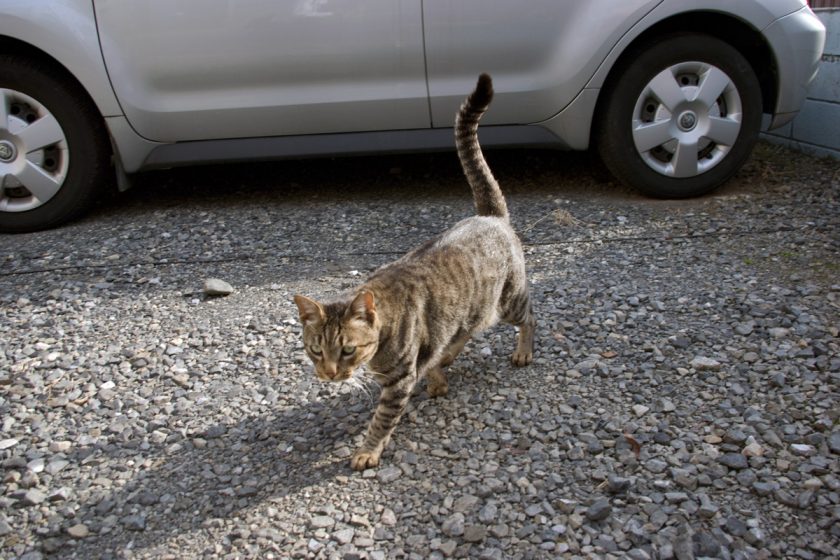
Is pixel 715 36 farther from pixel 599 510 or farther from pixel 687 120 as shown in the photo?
pixel 599 510

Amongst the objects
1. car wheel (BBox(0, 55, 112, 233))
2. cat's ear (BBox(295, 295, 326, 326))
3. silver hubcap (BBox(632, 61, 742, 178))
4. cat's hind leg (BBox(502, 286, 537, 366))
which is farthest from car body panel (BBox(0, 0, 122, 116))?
silver hubcap (BBox(632, 61, 742, 178))

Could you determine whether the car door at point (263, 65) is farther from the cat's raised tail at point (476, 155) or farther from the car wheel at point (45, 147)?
the cat's raised tail at point (476, 155)

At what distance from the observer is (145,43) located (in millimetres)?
4781

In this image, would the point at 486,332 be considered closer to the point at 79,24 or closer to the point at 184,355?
the point at 184,355

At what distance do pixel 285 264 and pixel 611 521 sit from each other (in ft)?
9.03

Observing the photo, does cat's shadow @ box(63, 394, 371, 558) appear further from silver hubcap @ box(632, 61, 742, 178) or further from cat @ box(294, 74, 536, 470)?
silver hubcap @ box(632, 61, 742, 178)

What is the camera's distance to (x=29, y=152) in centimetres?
489

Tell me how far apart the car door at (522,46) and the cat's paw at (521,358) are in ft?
7.25

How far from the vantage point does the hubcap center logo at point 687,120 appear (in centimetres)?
495

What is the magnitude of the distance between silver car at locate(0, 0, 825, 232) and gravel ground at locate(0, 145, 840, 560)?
0.45 meters

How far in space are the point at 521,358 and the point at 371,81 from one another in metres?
2.47

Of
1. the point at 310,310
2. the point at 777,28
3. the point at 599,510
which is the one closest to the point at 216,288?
the point at 310,310

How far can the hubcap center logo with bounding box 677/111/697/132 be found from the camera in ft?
16.2

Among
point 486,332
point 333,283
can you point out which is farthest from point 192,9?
point 486,332
